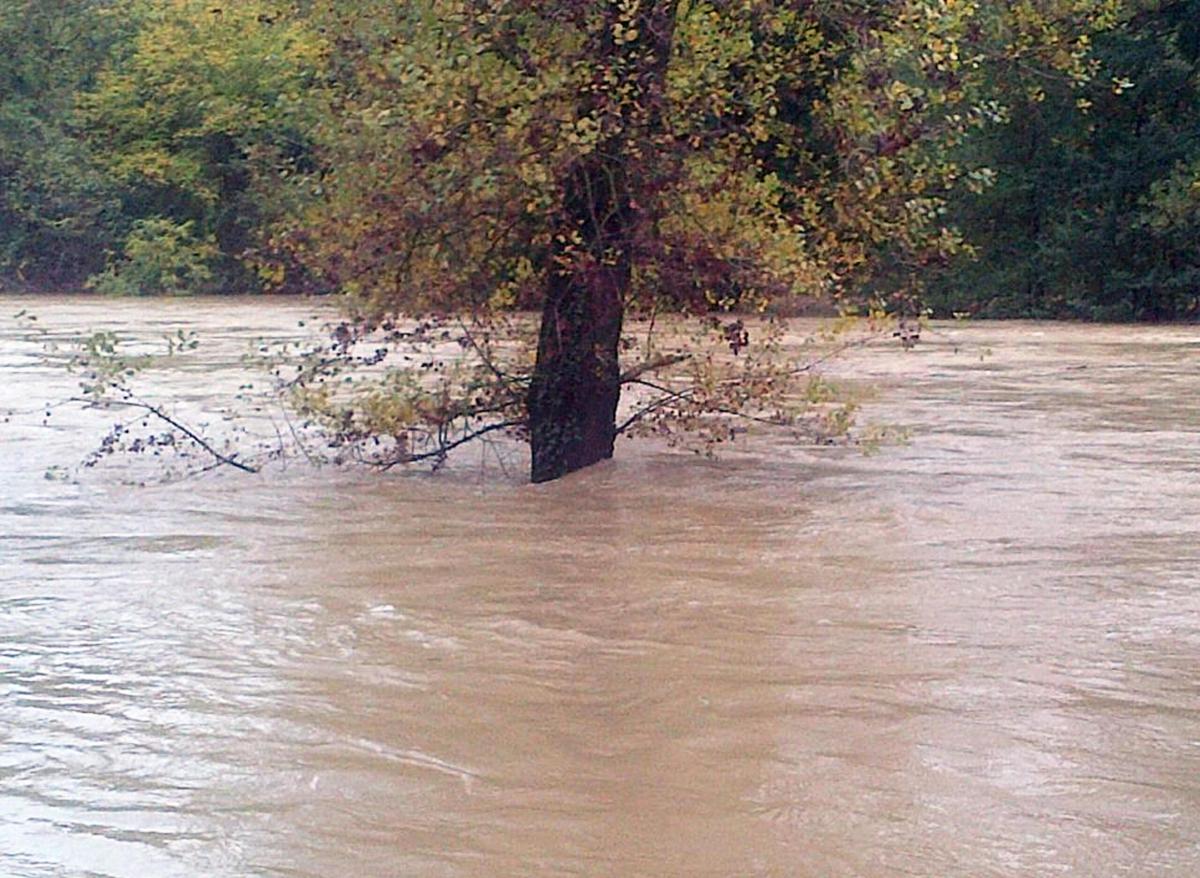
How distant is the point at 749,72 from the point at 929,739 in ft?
22.2

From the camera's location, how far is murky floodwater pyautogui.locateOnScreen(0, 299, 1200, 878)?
20.0 ft

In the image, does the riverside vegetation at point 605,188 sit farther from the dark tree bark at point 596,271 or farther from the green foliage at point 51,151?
the green foliage at point 51,151

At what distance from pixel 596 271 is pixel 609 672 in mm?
5392

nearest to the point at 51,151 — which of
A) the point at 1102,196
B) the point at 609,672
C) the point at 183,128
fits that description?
the point at 183,128

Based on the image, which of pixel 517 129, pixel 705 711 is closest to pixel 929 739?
pixel 705 711

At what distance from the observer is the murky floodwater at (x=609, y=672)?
20.0ft

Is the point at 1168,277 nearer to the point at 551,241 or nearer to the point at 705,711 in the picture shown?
the point at 551,241

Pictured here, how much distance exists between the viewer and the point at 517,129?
481 inches

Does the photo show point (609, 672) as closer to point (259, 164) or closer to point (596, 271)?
point (596, 271)

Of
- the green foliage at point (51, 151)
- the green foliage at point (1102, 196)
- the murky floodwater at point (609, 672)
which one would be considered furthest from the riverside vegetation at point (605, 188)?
the green foliage at point (51, 151)

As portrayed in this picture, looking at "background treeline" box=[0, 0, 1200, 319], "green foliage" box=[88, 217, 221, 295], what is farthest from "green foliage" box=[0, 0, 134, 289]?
"green foliage" box=[88, 217, 221, 295]

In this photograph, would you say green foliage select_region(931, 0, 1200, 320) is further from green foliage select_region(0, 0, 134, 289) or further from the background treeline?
green foliage select_region(0, 0, 134, 289)

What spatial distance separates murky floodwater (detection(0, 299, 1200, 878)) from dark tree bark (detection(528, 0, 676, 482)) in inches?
16.0

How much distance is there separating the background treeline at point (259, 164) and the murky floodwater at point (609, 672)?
90.0 inches
